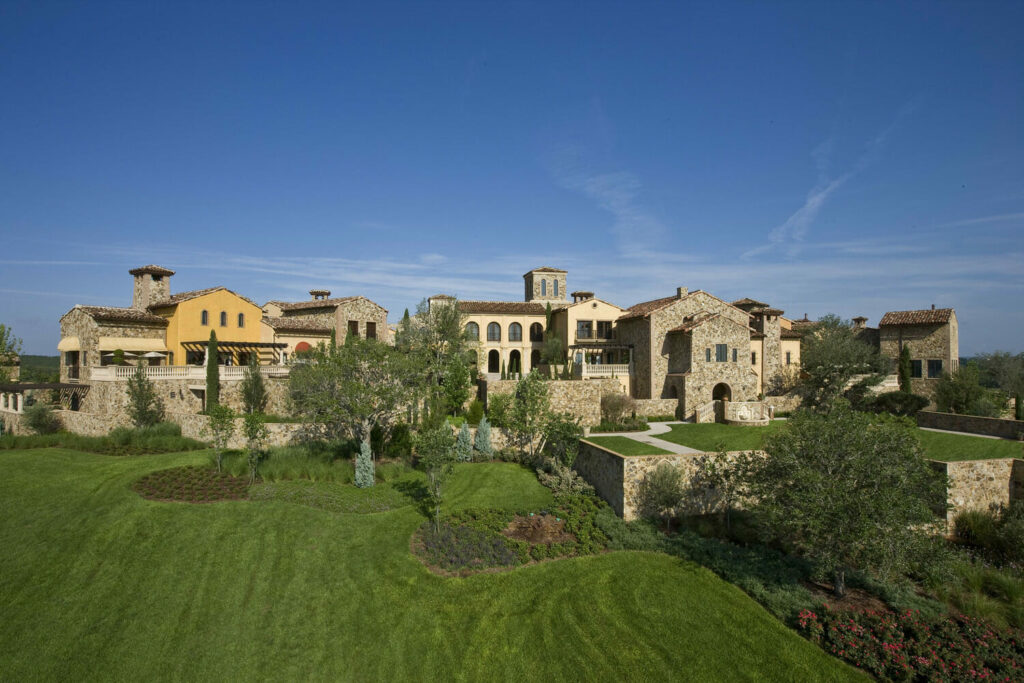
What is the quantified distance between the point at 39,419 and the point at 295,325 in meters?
16.0

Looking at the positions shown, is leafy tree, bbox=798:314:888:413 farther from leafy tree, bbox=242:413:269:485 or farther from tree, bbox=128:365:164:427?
tree, bbox=128:365:164:427

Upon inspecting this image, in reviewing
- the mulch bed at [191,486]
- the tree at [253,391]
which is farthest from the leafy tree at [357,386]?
the tree at [253,391]

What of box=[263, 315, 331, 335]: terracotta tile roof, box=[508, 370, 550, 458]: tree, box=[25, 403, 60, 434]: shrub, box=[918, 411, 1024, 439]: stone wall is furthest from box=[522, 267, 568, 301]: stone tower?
box=[25, 403, 60, 434]: shrub

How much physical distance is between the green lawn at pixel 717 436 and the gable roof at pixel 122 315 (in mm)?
32626

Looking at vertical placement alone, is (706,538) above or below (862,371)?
below

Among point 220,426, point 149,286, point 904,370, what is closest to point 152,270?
point 149,286

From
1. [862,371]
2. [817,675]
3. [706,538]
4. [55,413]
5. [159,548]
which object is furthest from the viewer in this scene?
[862,371]

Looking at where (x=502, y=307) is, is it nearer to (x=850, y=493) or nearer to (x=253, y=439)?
(x=253, y=439)

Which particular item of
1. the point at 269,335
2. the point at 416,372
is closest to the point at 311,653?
the point at 416,372

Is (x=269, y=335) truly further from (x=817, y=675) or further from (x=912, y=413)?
(x=912, y=413)

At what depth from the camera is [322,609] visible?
14242 millimetres

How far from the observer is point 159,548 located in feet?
53.1

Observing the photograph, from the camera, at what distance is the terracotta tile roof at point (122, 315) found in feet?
105

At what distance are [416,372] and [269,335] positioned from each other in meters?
19.7
